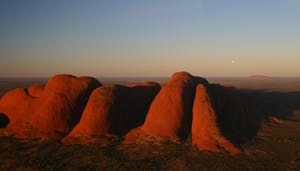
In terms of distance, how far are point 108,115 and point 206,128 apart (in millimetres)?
5743

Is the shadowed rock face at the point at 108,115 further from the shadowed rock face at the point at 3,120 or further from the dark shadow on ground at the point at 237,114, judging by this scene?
the shadowed rock face at the point at 3,120

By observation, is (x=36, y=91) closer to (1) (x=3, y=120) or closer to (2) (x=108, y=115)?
(1) (x=3, y=120)

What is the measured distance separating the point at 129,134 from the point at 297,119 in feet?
44.3

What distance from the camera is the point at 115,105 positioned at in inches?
631

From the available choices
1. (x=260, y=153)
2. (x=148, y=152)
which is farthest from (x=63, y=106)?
(x=260, y=153)

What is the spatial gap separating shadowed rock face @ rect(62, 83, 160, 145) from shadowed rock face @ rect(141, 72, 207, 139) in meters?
1.65

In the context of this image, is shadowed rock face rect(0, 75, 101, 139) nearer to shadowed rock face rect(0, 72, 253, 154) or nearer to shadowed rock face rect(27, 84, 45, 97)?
shadowed rock face rect(0, 72, 253, 154)

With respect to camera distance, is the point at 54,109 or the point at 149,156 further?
the point at 54,109

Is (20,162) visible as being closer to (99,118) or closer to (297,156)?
(99,118)

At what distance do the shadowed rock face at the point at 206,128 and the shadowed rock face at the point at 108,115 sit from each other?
404 centimetres

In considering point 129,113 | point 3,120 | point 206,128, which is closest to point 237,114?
point 206,128

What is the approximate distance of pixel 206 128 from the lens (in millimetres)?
13898

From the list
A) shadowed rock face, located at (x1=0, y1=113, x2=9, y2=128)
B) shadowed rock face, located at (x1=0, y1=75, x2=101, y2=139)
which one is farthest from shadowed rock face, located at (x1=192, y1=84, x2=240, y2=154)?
shadowed rock face, located at (x1=0, y1=113, x2=9, y2=128)

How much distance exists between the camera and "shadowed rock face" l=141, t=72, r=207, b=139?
578 inches
